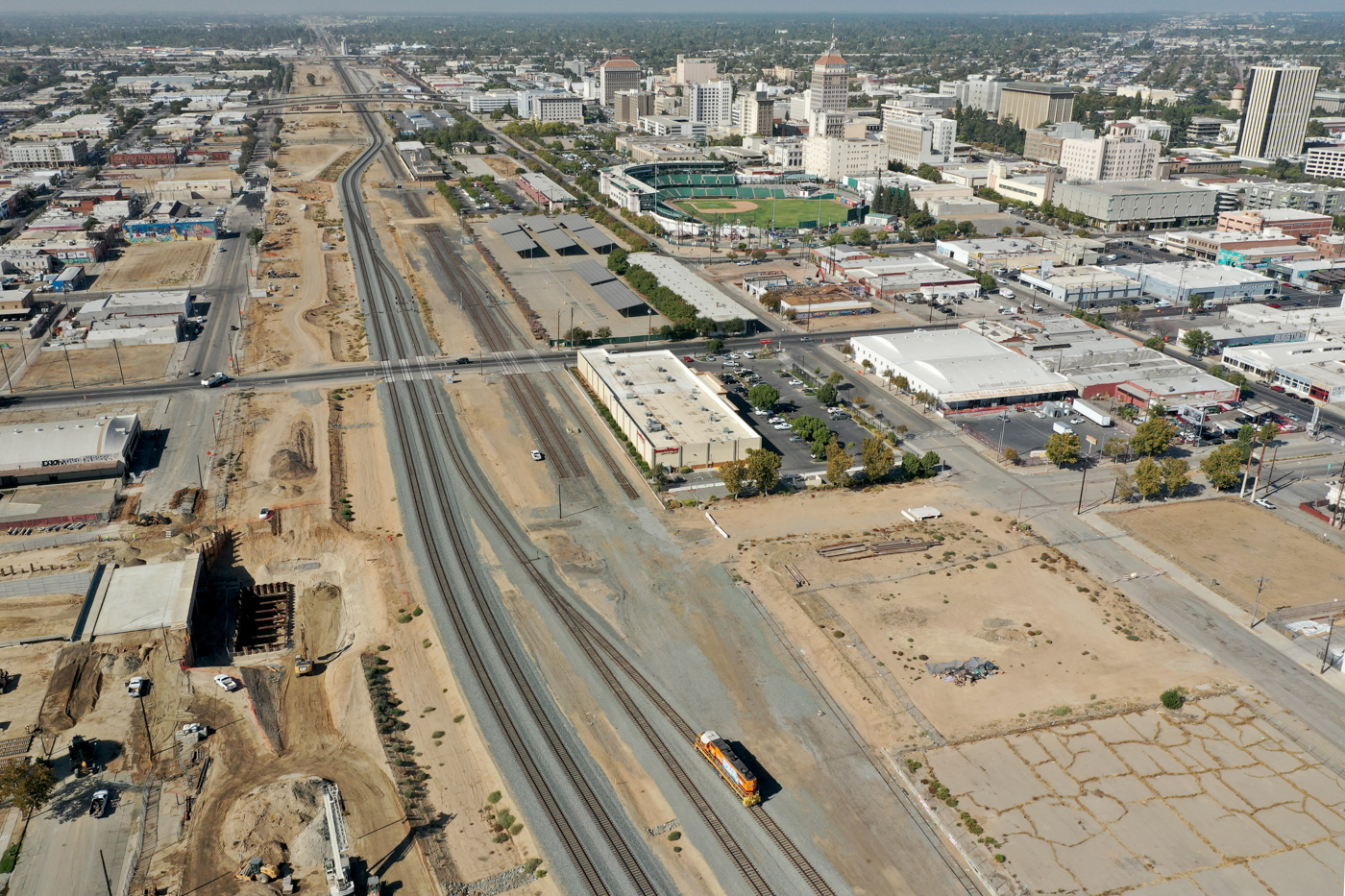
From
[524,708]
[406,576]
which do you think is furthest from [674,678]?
[406,576]

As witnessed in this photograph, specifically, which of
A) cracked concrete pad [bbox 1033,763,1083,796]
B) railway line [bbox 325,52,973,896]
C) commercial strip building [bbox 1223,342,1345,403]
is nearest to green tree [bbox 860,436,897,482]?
railway line [bbox 325,52,973,896]

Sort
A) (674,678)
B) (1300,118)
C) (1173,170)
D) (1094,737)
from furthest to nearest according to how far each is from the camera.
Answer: (1300,118) < (1173,170) < (674,678) < (1094,737)

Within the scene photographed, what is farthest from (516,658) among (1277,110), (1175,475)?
(1277,110)

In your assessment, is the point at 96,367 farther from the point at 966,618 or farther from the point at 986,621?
the point at 986,621

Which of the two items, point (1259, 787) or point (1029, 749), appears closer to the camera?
point (1259, 787)

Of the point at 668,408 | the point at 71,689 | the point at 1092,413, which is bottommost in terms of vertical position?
the point at 71,689

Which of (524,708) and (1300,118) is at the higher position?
(1300,118)

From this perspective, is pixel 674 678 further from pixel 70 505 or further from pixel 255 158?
pixel 255 158
